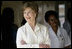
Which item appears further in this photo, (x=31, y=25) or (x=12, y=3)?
(x=12, y=3)

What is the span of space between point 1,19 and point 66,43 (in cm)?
33

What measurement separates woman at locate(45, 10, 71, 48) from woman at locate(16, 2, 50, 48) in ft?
0.28

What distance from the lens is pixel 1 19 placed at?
0.82m

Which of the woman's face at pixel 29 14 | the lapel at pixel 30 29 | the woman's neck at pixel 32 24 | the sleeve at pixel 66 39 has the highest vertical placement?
the woman's face at pixel 29 14

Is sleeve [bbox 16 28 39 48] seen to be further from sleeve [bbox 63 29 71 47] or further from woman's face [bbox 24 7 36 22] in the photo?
sleeve [bbox 63 29 71 47]

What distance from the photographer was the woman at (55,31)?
0.81 m

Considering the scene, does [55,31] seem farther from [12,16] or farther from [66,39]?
[12,16]

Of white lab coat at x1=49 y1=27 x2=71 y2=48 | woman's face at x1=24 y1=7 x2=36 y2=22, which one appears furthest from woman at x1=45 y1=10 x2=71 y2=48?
woman's face at x1=24 y1=7 x2=36 y2=22

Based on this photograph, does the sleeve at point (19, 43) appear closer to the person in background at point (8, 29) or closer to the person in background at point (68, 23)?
the person in background at point (8, 29)

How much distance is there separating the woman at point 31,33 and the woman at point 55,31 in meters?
0.09

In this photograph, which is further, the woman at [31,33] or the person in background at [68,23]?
the person in background at [68,23]

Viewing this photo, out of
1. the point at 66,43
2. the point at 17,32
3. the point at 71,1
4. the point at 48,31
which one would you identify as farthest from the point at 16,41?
the point at 71,1

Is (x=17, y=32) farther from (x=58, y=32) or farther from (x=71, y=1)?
(x=71, y=1)

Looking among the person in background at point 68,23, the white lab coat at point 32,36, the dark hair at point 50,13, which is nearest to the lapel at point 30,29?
the white lab coat at point 32,36
